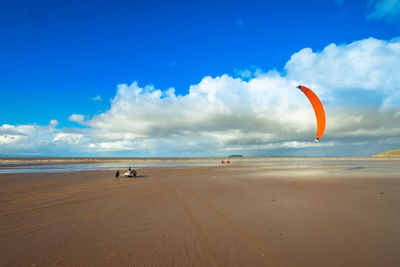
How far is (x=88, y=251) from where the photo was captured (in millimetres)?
4988

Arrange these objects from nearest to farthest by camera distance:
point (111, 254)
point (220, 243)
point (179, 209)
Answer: point (111, 254) → point (220, 243) → point (179, 209)

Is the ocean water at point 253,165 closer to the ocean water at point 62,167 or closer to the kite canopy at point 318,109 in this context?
the ocean water at point 62,167

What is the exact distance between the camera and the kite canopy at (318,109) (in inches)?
471

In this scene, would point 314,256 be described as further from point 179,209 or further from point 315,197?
point 315,197

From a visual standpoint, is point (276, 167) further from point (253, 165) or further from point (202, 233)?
point (202, 233)

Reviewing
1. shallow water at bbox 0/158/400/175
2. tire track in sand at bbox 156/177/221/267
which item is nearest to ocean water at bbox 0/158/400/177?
shallow water at bbox 0/158/400/175

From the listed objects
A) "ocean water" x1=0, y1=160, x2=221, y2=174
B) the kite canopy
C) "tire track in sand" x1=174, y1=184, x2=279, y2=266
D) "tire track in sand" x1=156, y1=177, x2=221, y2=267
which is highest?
the kite canopy

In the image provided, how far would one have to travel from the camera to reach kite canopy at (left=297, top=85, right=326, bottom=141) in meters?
12.0

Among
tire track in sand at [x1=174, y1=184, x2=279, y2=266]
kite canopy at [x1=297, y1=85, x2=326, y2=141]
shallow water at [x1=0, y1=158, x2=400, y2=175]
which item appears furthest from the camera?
shallow water at [x1=0, y1=158, x2=400, y2=175]

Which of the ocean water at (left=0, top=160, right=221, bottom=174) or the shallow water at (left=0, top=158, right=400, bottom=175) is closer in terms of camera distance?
the shallow water at (left=0, top=158, right=400, bottom=175)

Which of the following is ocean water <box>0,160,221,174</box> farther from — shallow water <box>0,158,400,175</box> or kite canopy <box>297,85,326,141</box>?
kite canopy <box>297,85,326,141</box>

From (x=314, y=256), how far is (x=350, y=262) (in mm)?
681

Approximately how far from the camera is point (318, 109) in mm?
12211

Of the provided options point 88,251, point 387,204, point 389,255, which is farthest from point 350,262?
point 387,204
